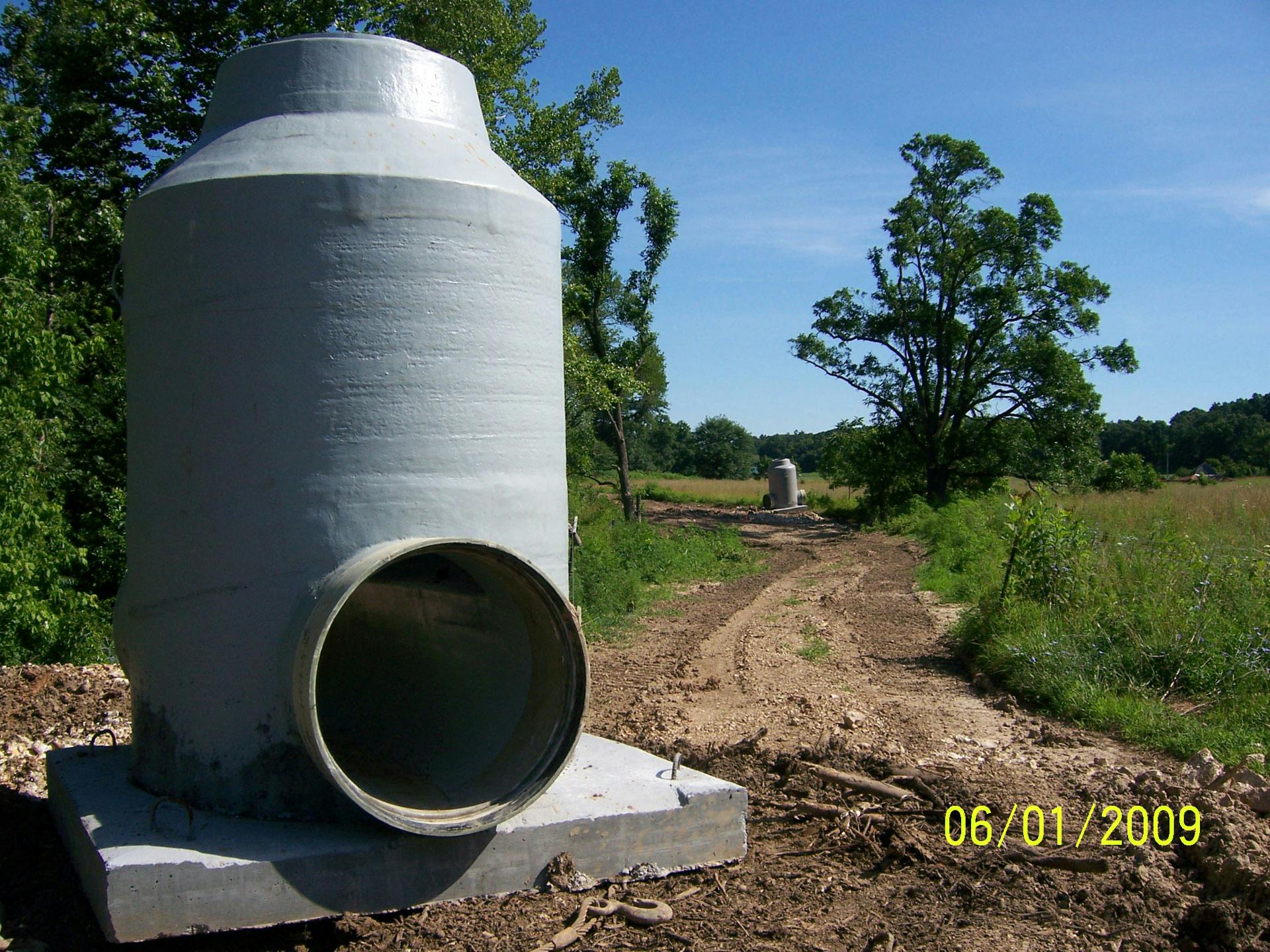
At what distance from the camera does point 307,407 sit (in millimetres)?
3967

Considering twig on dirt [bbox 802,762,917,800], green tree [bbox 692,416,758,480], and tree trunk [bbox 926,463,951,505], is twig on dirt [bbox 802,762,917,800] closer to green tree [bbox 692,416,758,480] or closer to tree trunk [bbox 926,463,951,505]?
tree trunk [bbox 926,463,951,505]

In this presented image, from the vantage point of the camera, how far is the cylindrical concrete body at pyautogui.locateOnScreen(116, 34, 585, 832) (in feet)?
13.1

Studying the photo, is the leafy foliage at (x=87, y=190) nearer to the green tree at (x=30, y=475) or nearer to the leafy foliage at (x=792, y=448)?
the green tree at (x=30, y=475)

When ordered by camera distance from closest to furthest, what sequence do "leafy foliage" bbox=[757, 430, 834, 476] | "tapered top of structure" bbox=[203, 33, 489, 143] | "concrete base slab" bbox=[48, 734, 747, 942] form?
"concrete base slab" bbox=[48, 734, 747, 942] < "tapered top of structure" bbox=[203, 33, 489, 143] < "leafy foliage" bbox=[757, 430, 834, 476]

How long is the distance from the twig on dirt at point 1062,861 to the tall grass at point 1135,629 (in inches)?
78.8

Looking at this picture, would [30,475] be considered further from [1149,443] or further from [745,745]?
[1149,443]

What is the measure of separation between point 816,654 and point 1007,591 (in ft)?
5.96

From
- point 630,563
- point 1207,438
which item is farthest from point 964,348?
point 1207,438

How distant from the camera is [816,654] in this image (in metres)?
9.68

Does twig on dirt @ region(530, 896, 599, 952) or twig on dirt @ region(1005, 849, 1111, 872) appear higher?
twig on dirt @ region(1005, 849, 1111, 872)

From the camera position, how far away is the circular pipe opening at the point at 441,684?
391 cm

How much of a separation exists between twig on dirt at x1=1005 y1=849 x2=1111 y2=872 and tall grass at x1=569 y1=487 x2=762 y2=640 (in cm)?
655

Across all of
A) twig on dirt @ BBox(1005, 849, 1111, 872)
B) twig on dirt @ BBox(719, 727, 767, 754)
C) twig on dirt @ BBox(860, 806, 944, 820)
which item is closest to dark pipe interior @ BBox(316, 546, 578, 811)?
twig on dirt @ BBox(860, 806, 944, 820)

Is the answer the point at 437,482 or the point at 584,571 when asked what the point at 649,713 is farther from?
the point at 584,571
